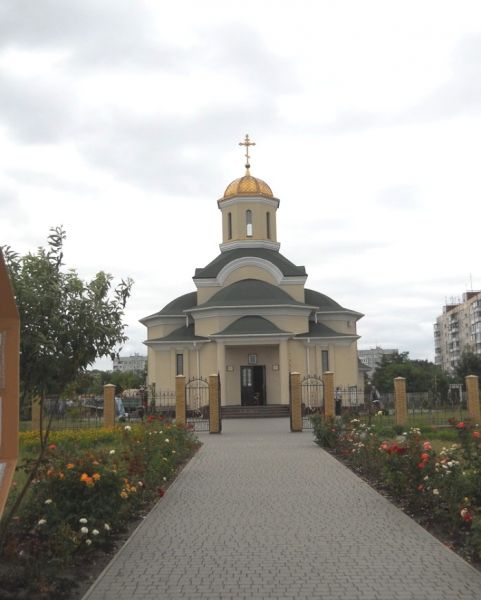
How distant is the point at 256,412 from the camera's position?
29.1 metres

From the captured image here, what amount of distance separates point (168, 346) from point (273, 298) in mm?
5606

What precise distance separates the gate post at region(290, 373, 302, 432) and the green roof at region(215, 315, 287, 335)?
7591 millimetres

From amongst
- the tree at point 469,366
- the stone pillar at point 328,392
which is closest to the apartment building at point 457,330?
the tree at point 469,366

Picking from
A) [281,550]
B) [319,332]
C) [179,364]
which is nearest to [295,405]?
[319,332]

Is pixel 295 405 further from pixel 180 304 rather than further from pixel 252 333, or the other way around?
pixel 180 304

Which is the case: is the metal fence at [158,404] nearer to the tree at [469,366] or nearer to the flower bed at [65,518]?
the flower bed at [65,518]

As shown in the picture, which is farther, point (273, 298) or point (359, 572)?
point (273, 298)

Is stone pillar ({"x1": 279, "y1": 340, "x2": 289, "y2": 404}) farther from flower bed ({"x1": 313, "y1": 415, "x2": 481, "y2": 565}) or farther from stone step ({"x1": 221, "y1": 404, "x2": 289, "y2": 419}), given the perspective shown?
flower bed ({"x1": 313, "y1": 415, "x2": 481, "y2": 565})

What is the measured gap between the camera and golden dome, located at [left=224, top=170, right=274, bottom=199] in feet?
124

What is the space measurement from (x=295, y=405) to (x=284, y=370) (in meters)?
8.46

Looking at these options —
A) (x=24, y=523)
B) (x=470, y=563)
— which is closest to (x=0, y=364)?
(x=24, y=523)

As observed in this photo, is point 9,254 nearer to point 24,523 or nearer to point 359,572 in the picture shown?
point 24,523

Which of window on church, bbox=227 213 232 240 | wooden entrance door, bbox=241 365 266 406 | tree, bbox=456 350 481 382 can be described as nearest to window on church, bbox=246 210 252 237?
window on church, bbox=227 213 232 240

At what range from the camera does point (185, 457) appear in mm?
14453
